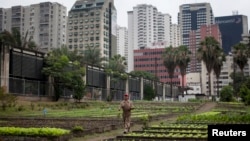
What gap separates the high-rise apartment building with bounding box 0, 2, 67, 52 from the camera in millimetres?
147625

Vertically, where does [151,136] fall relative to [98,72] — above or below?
below

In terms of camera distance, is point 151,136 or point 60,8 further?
point 60,8

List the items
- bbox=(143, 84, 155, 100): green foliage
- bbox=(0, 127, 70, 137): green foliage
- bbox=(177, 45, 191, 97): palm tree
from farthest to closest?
bbox=(143, 84, 155, 100): green foliage < bbox=(177, 45, 191, 97): palm tree < bbox=(0, 127, 70, 137): green foliage

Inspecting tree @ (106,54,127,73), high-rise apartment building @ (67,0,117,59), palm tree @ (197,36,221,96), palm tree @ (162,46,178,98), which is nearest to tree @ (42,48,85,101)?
palm tree @ (197,36,221,96)

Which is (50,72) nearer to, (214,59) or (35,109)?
(35,109)

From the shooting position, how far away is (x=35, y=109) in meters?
41.2

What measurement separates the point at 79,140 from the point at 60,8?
140m

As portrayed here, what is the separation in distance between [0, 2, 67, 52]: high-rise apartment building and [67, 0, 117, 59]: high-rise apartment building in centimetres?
598

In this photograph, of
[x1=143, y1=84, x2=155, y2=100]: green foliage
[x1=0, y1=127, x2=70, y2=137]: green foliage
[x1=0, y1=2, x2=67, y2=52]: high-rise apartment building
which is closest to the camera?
[x1=0, y1=127, x2=70, y2=137]: green foliage

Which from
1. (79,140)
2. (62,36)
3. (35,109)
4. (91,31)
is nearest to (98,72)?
(35,109)

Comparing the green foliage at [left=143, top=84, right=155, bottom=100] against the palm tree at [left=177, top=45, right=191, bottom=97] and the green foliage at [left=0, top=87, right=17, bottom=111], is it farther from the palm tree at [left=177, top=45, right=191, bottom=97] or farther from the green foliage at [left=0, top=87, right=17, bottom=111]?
the green foliage at [left=0, top=87, right=17, bottom=111]

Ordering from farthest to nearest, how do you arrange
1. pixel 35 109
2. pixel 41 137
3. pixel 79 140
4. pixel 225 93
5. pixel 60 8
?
pixel 60 8 → pixel 225 93 → pixel 35 109 → pixel 79 140 → pixel 41 137

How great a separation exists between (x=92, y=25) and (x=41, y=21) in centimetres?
2263

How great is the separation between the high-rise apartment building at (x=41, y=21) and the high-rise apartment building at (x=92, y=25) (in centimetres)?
598
